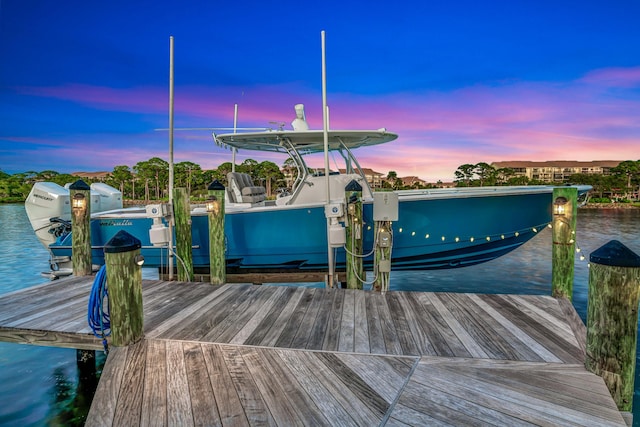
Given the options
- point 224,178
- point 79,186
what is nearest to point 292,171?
point 79,186

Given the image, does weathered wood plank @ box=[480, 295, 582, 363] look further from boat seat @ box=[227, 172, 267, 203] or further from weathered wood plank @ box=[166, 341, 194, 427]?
boat seat @ box=[227, 172, 267, 203]

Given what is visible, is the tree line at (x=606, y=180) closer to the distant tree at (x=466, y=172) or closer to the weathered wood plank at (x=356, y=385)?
the distant tree at (x=466, y=172)

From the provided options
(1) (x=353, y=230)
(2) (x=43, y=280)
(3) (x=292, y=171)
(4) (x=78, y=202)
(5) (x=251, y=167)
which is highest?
(5) (x=251, y=167)

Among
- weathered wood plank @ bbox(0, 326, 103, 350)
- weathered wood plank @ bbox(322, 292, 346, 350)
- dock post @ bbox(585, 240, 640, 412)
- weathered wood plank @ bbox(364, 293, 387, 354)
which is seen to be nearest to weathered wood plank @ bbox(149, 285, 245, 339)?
weathered wood plank @ bbox(0, 326, 103, 350)

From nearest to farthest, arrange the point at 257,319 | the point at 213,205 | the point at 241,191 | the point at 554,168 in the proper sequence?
the point at 257,319, the point at 213,205, the point at 241,191, the point at 554,168

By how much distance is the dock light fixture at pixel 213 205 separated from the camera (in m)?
5.53

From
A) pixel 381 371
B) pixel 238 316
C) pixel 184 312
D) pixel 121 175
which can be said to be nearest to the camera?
pixel 381 371

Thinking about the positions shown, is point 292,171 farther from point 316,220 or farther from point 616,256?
point 616,256

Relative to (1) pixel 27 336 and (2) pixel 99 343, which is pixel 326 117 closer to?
(2) pixel 99 343

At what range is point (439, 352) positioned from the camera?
9.07 feet

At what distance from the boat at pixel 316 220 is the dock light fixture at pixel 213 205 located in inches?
33.6

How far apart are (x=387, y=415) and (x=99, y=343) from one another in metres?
2.57

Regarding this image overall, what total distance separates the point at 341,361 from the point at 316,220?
3.92 meters

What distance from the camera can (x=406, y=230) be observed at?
6.43 m
